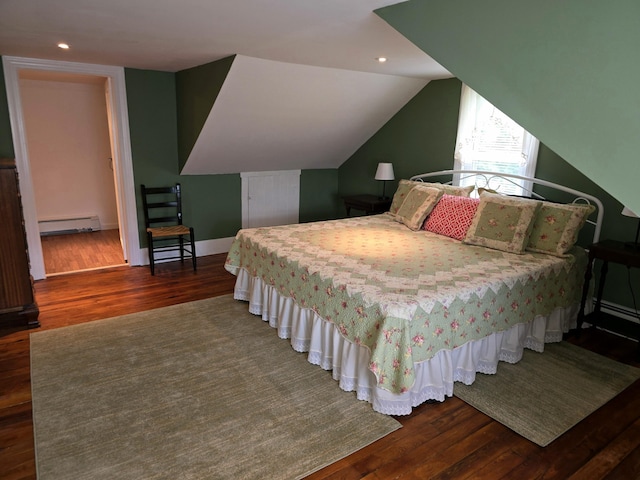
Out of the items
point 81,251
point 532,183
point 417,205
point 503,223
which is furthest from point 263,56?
point 81,251

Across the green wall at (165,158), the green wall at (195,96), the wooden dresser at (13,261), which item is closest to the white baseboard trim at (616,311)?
the green wall at (195,96)

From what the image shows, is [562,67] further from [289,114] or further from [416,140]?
[416,140]

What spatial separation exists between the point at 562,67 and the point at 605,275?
234cm

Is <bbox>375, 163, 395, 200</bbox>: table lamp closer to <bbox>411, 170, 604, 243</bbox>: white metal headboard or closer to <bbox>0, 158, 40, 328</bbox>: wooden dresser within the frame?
<bbox>411, 170, 604, 243</bbox>: white metal headboard

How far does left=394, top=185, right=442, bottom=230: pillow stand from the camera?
4.04 m

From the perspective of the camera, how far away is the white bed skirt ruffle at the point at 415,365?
248 cm

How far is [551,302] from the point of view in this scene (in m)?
3.15

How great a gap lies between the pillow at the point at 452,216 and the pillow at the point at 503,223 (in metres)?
0.12

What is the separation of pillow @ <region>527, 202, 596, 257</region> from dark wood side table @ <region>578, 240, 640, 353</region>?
0.56 feet

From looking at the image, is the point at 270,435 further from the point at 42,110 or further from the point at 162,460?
the point at 42,110

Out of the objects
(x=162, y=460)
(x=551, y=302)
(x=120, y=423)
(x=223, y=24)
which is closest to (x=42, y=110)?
(x=223, y=24)

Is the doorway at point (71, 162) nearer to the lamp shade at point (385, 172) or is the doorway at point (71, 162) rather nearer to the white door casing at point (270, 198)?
the white door casing at point (270, 198)

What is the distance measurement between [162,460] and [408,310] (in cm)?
143

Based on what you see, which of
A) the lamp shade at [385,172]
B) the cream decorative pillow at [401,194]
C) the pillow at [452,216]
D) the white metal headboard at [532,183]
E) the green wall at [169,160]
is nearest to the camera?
the white metal headboard at [532,183]
